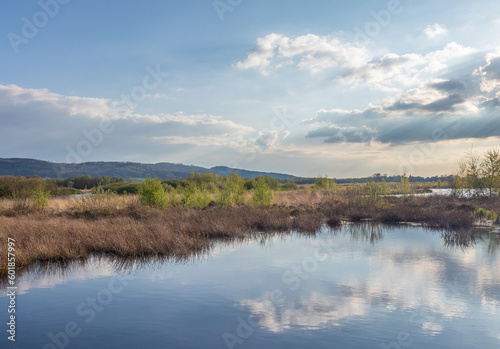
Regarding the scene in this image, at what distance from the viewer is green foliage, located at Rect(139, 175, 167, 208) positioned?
100ft

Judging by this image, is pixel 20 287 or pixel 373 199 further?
pixel 373 199

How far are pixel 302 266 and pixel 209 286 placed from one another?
14.6ft

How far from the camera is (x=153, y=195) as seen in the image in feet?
101

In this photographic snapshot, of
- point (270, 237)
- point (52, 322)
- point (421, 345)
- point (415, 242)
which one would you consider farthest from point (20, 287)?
point (415, 242)

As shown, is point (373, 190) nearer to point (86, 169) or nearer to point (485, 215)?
point (485, 215)

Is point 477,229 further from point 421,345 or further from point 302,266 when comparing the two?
point 421,345

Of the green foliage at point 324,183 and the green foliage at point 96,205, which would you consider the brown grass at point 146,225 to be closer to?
the green foliage at point 96,205

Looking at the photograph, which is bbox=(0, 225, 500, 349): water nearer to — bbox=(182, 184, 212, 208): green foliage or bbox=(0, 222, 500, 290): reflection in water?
bbox=(0, 222, 500, 290): reflection in water

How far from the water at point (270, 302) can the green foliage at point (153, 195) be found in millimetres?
14452

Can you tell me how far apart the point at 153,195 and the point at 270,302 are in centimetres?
2204

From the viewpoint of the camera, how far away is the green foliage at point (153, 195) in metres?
30.6

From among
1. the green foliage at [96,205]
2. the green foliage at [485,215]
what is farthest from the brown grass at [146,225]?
the green foliage at [485,215]

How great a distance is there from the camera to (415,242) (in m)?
20.4

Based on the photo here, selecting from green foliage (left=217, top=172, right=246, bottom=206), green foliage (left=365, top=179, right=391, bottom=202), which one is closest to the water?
green foliage (left=217, top=172, right=246, bottom=206)
